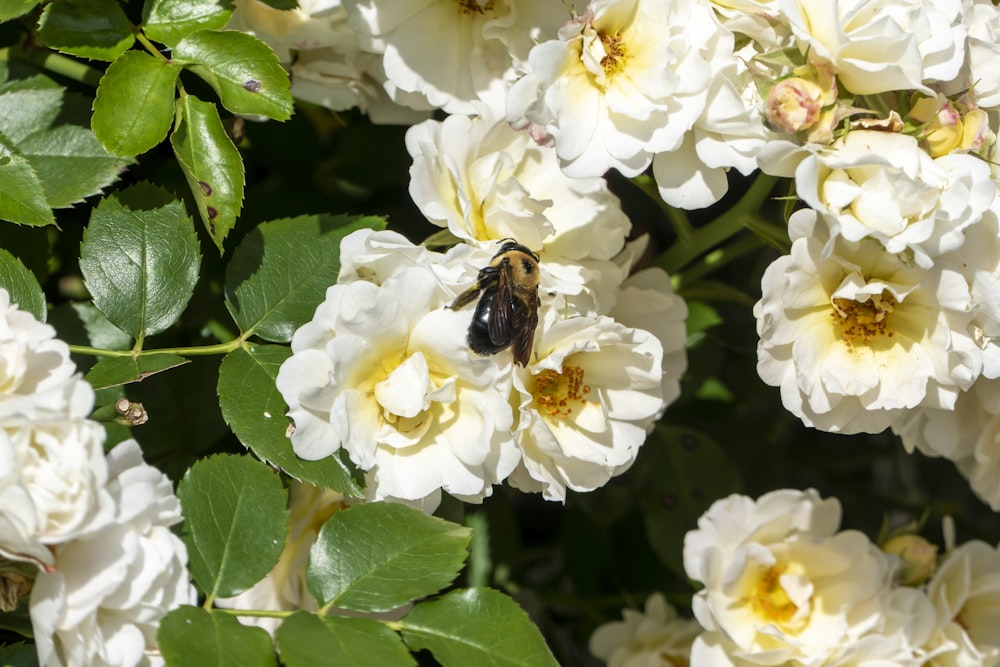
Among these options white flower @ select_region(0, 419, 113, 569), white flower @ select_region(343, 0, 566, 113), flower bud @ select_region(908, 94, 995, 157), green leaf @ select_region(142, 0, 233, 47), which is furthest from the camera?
white flower @ select_region(343, 0, 566, 113)

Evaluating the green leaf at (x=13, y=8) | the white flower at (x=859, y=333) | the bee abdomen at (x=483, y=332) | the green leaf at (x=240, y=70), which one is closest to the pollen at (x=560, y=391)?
the bee abdomen at (x=483, y=332)

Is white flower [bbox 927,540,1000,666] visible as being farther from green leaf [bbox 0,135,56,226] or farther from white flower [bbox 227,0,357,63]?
green leaf [bbox 0,135,56,226]

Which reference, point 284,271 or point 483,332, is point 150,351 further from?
point 483,332

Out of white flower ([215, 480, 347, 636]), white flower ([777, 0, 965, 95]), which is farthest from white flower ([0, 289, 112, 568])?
white flower ([777, 0, 965, 95])

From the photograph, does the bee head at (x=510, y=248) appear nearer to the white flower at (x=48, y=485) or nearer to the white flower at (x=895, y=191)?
the white flower at (x=895, y=191)

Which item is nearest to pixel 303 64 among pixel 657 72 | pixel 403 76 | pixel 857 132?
pixel 403 76
